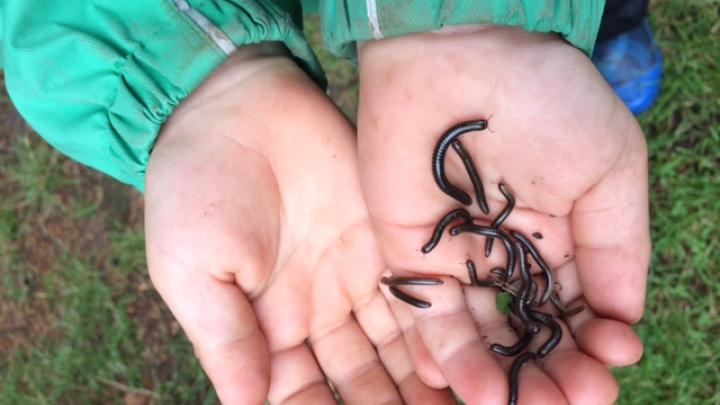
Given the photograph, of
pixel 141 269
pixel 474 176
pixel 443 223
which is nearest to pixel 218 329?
pixel 443 223

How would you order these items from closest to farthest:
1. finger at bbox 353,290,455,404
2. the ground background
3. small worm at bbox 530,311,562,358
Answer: small worm at bbox 530,311,562,358, finger at bbox 353,290,455,404, the ground background

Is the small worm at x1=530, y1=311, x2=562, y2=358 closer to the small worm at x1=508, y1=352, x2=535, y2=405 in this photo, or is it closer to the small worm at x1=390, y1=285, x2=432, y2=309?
the small worm at x1=508, y1=352, x2=535, y2=405

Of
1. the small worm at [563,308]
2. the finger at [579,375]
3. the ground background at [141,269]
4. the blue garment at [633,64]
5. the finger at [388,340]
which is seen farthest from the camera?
the blue garment at [633,64]

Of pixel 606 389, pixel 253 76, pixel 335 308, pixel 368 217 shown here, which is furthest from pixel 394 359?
pixel 253 76

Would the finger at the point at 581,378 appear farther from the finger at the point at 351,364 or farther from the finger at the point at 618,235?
the finger at the point at 351,364

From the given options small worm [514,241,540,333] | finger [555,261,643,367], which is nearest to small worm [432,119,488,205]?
small worm [514,241,540,333]

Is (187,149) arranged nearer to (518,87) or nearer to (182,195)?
(182,195)

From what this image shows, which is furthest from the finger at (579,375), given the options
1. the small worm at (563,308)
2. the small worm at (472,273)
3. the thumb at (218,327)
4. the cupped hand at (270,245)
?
the thumb at (218,327)
